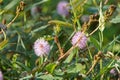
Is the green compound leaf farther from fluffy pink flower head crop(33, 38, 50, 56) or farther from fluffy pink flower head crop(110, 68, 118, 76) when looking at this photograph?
fluffy pink flower head crop(110, 68, 118, 76)

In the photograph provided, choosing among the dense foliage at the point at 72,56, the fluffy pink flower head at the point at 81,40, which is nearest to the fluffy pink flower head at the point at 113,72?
the dense foliage at the point at 72,56

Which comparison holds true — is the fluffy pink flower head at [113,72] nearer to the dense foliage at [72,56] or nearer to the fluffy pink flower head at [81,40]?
the dense foliage at [72,56]

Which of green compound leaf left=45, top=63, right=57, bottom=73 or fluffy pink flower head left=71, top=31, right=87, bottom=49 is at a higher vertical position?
fluffy pink flower head left=71, top=31, right=87, bottom=49

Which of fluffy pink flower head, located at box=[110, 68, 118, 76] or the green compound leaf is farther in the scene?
fluffy pink flower head, located at box=[110, 68, 118, 76]

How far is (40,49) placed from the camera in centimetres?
142

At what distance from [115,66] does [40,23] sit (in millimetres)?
723

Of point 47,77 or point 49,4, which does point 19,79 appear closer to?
point 47,77

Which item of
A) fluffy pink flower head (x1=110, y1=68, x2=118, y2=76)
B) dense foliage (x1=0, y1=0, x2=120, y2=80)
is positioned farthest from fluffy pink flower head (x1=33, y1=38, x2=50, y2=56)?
fluffy pink flower head (x1=110, y1=68, x2=118, y2=76)

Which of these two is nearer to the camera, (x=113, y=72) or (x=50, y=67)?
(x=50, y=67)

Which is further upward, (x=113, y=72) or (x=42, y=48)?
(x=42, y=48)

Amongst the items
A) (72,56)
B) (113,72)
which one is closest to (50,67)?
(72,56)

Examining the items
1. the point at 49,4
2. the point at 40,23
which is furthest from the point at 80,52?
the point at 49,4

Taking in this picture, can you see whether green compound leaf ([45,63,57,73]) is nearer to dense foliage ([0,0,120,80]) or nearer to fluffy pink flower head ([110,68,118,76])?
dense foliage ([0,0,120,80])

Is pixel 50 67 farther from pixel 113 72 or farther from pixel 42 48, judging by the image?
pixel 113 72
